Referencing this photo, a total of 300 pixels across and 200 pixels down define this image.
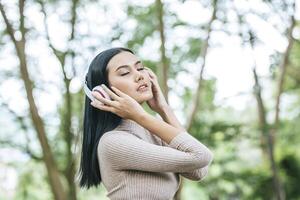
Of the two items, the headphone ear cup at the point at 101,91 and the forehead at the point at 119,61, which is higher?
the forehead at the point at 119,61

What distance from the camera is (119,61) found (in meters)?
1.81

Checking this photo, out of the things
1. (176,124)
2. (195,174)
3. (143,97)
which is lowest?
(195,174)

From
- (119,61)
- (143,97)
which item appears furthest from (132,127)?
(119,61)

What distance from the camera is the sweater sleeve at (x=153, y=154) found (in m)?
1.63

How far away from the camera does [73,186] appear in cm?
628

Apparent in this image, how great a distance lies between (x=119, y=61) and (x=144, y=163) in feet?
1.20

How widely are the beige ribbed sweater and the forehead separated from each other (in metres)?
0.21

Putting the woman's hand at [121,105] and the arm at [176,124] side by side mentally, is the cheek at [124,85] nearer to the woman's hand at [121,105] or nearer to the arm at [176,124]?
the woman's hand at [121,105]

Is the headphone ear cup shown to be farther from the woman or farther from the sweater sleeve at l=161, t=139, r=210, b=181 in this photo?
the sweater sleeve at l=161, t=139, r=210, b=181

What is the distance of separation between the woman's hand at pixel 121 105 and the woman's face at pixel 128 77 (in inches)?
3.2

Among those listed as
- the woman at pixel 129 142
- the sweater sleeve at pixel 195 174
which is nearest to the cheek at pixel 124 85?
the woman at pixel 129 142

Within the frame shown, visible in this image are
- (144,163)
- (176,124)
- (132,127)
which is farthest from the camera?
(176,124)

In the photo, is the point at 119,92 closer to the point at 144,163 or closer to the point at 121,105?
the point at 121,105

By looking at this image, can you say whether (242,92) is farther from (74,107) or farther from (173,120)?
(173,120)
